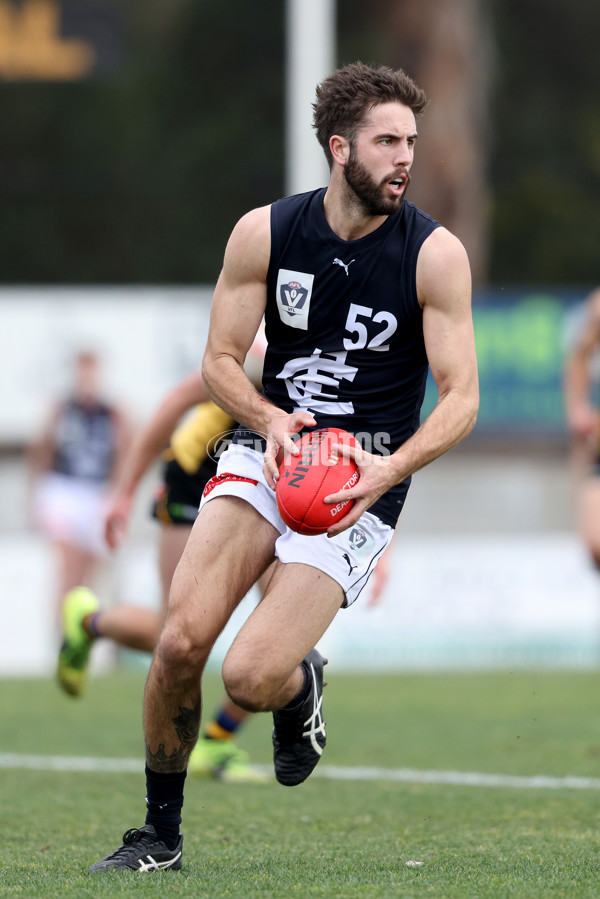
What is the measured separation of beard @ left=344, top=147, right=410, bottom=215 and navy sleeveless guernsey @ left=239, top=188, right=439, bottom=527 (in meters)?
0.11

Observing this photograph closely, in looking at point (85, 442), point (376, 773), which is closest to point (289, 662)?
point (376, 773)

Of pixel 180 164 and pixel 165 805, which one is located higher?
pixel 165 805

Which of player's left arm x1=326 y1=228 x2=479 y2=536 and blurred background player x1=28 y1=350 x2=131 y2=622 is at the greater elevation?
player's left arm x1=326 y1=228 x2=479 y2=536

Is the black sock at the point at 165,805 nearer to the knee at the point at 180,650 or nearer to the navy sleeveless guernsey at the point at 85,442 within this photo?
the knee at the point at 180,650

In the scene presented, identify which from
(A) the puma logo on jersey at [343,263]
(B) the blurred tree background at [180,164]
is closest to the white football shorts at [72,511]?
(A) the puma logo on jersey at [343,263]

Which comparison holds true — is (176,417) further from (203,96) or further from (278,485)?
(203,96)

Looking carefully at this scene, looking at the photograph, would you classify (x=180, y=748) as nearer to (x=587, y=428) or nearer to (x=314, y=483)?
(x=314, y=483)

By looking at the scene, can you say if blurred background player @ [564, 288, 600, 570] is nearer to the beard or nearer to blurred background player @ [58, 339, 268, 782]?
blurred background player @ [58, 339, 268, 782]

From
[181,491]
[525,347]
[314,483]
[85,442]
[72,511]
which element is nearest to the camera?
[314,483]

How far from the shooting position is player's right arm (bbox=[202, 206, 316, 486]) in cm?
502

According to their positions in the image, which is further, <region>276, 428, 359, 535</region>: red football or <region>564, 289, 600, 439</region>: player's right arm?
<region>564, 289, 600, 439</region>: player's right arm

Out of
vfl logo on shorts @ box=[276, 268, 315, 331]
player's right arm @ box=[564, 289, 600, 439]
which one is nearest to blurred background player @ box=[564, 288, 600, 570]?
player's right arm @ box=[564, 289, 600, 439]

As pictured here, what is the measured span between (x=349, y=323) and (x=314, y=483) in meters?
0.63

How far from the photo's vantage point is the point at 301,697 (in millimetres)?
4988
